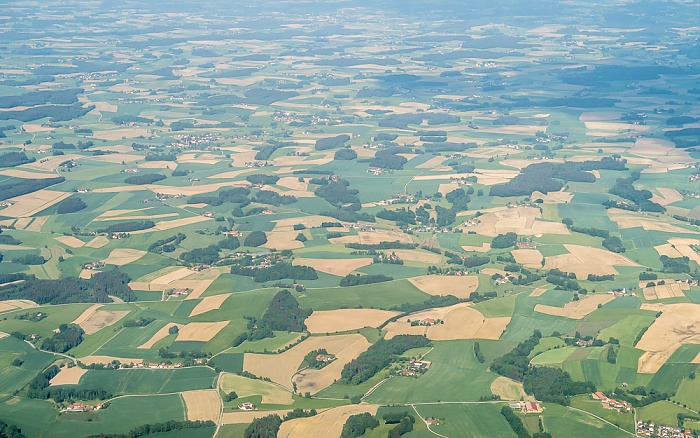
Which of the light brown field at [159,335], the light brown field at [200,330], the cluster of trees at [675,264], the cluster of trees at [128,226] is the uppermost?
the light brown field at [159,335]

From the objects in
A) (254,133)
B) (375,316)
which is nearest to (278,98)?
(254,133)

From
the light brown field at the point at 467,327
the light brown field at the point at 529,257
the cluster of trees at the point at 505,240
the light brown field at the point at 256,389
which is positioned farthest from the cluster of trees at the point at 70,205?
the light brown field at the point at 467,327

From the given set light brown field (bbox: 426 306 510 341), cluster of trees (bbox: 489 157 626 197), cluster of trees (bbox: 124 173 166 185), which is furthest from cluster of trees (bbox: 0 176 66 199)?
light brown field (bbox: 426 306 510 341)

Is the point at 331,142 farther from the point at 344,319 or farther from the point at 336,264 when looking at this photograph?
the point at 344,319

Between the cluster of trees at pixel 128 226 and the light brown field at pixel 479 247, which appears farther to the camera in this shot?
the cluster of trees at pixel 128 226

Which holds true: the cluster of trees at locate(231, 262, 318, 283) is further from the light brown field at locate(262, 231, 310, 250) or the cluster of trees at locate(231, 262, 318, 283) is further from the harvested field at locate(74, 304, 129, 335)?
the harvested field at locate(74, 304, 129, 335)

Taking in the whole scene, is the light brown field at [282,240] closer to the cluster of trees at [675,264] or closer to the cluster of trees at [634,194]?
the cluster of trees at [675,264]
